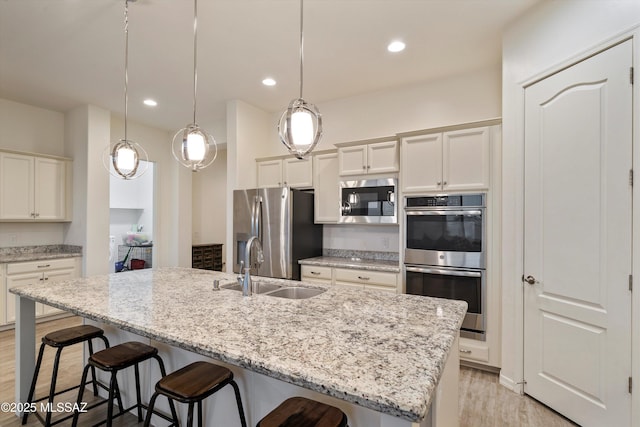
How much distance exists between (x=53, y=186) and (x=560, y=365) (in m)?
6.00

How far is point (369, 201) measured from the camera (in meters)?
3.52

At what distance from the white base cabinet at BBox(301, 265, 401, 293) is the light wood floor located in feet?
3.35

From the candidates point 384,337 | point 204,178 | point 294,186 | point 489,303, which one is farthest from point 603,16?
point 204,178

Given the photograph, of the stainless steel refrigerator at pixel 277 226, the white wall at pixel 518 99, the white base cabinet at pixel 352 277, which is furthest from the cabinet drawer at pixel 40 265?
the white wall at pixel 518 99

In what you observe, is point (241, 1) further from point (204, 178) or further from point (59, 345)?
point (204, 178)

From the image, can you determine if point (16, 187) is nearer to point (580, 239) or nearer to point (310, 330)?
point (310, 330)

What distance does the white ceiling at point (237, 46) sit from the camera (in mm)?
2381

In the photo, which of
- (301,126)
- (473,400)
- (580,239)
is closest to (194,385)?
(301,126)

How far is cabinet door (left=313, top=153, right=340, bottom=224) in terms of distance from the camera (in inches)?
150

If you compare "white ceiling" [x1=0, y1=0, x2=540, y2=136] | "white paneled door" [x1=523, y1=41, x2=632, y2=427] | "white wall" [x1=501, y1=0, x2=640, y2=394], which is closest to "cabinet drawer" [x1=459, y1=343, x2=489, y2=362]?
"white wall" [x1=501, y1=0, x2=640, y2=394]

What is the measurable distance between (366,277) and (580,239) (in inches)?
71.7

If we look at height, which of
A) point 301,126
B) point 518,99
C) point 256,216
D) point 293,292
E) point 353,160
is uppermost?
point 518,99

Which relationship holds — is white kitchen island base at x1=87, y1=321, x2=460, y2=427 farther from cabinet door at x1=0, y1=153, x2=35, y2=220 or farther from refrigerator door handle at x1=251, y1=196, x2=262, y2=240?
cabinet door at x1=0, y1=153, x2=35, y2=220

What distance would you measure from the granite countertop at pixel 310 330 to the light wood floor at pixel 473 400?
91 centimetres
